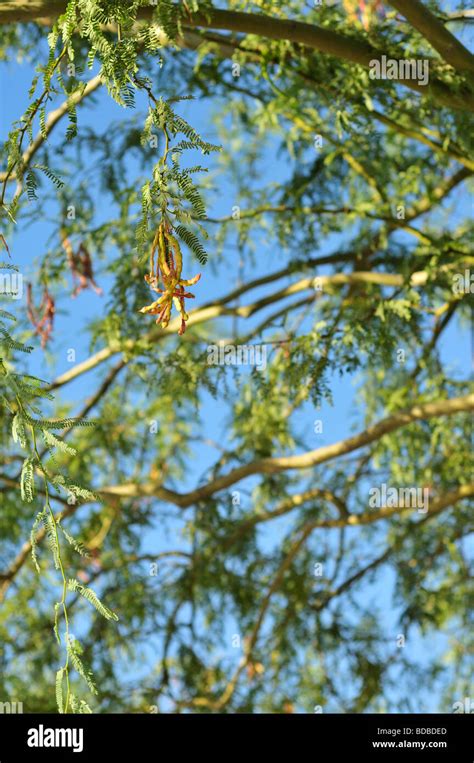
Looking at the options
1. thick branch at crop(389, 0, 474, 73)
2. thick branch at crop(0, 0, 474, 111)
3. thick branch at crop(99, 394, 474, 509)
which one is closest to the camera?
thick branch at crop(0, 0, 474, 111)

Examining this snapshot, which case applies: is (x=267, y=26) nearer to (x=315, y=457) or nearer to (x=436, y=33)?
(x=436, y=33)

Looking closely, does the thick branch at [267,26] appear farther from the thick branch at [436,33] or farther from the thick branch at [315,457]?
the thick branch at [315,457]

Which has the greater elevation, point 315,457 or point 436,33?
point 436,33

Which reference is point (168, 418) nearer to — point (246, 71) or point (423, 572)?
point (423, 572)

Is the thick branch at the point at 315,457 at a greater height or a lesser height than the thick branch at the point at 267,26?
lesser

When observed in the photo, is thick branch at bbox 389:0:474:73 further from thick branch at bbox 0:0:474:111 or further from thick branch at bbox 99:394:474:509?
thick branch at bbox 99:394:474:509

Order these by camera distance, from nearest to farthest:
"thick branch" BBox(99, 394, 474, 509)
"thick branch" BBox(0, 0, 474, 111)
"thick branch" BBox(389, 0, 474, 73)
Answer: "thick branch" BBox(0, 0, 474, 111)
"thick branch" BBox(389, 0, 474, 73)
"thick branch" BBox(99, 394, 474, 509)

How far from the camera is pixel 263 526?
5.38 metres

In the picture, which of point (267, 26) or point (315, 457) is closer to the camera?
point (267, 26)

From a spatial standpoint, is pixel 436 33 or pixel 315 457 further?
pixel 315 457

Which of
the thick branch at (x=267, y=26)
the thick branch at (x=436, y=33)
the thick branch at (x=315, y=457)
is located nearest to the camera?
the thick branch at (x=267, y=26)

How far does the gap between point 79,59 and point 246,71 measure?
2.36 feet

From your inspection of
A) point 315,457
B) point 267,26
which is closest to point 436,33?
point 267,26
